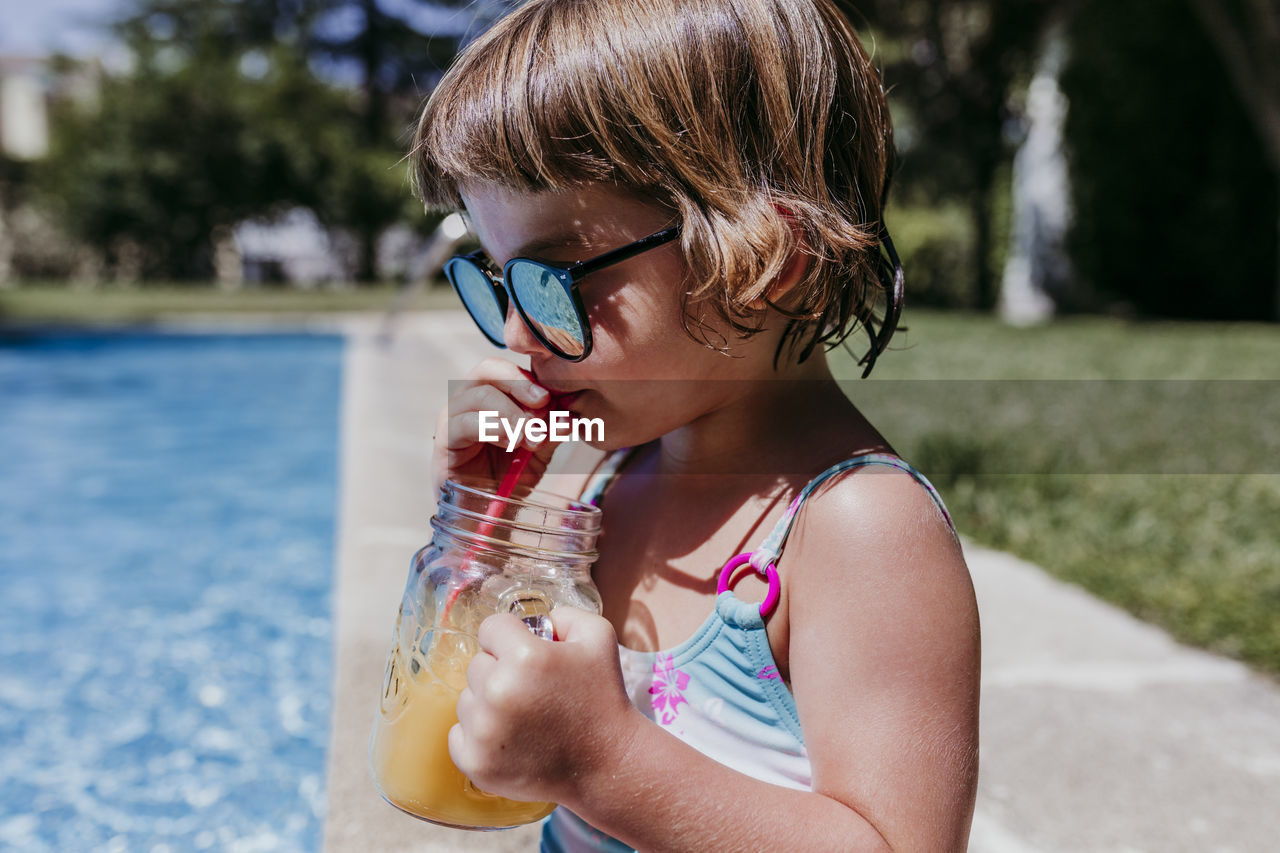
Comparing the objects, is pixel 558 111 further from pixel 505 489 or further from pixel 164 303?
pixel 164 303

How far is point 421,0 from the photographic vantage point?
26.4 meters

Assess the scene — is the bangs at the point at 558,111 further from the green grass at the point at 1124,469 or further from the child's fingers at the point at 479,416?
the green grass at the point at 1124,469

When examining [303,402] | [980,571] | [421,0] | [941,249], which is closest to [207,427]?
[303,402]

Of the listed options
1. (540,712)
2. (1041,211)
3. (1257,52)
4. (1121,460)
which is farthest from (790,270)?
(1041,211)

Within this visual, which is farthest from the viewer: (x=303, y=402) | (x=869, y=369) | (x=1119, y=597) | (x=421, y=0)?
(x=421, y=0)

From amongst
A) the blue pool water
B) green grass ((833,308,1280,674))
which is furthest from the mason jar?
the blue pool water

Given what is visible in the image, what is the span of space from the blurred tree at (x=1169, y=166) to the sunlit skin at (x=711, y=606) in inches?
494

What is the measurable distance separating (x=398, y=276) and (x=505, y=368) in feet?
86.5

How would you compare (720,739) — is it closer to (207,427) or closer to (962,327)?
(207,427)

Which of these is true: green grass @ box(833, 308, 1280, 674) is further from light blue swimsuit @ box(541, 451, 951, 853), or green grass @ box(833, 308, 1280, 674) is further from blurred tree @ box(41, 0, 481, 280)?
blurred tree @ box(41, 0, 481, 280)

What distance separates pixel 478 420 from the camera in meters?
1.09

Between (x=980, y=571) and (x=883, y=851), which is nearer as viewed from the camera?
(x=883, y=851)

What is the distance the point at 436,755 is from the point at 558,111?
1.99 ft

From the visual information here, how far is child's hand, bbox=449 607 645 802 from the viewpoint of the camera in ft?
2.60
